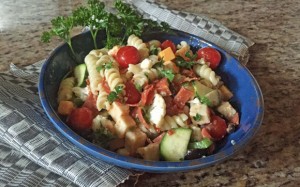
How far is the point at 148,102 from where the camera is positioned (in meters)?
1.03

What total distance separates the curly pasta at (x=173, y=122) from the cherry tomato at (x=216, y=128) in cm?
6

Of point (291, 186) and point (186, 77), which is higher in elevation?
point (186, 77)

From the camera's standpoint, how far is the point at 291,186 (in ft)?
3.18

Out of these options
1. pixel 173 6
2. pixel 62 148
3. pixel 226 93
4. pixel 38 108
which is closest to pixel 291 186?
pixel 226 93

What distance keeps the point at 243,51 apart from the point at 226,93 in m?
0.30

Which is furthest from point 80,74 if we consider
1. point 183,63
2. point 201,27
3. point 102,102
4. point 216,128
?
point 201,27

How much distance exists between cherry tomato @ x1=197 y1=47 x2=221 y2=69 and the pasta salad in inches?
0.7

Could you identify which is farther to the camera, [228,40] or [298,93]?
[228,40]

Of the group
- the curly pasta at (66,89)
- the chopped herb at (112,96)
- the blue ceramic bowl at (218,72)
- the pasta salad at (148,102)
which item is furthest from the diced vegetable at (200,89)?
the curly pasta at (66,89)

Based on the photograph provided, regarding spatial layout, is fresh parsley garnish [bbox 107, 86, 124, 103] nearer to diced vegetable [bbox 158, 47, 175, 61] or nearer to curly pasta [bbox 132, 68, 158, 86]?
curly pasta [bbox 132, 68, 158, 86]

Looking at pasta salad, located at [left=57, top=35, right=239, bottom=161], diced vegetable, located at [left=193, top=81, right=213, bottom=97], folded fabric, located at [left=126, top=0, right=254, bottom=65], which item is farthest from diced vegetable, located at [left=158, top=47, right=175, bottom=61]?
folded fabric, located at [left=126, top=0, right=254, bottom=65]

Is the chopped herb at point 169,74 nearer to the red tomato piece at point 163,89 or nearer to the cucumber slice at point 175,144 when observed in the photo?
the red tomato piece at point 163,89

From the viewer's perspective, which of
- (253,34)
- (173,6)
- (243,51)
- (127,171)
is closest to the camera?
(127,171)

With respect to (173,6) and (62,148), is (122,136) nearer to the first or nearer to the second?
(62,148)
